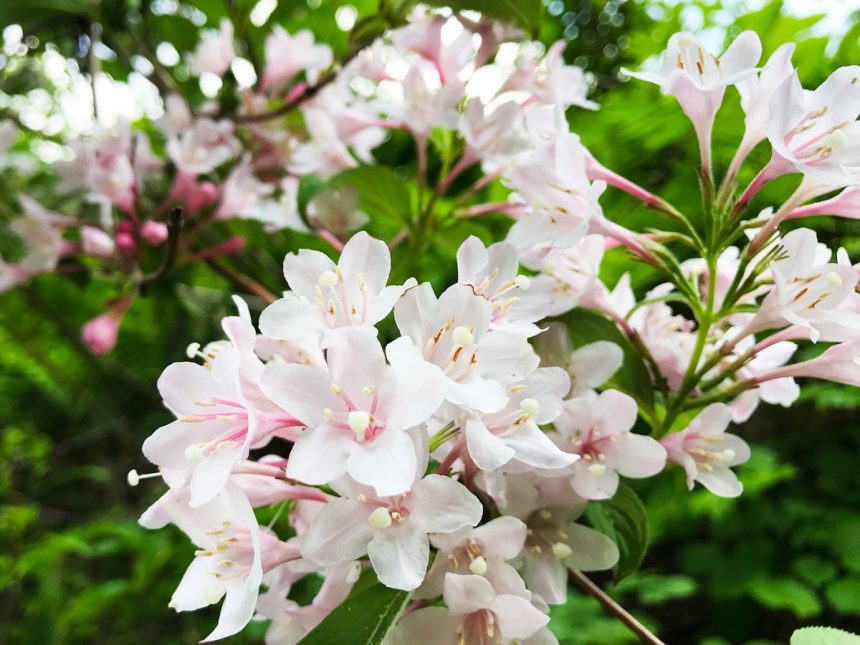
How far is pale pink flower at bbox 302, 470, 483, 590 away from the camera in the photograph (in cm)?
40

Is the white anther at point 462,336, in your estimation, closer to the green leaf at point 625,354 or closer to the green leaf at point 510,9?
the green leaf at point 625,354

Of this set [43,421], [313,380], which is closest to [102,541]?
[43,421]

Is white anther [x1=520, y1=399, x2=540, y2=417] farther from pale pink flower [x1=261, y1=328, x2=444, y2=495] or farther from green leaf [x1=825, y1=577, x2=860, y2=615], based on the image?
green leaf [x1=825, y1=577, x2=860, y2=615]

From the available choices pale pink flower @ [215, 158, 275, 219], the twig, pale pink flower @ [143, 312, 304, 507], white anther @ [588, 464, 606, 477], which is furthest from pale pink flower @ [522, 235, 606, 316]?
pale pink flower @ [215, 158, 275, 219]

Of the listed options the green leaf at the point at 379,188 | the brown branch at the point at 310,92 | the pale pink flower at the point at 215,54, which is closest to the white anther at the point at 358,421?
the green leaf at the point at 379,188

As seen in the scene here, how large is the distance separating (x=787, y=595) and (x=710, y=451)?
112cm

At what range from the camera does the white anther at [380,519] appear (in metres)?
0.40

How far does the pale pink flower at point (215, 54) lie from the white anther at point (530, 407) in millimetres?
961

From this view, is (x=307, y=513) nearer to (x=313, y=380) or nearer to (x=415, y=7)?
(x=313, y=380)

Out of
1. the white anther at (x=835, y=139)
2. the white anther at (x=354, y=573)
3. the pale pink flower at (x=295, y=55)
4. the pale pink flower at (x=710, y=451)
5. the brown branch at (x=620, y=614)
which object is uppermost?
the pale pink flower at (x=295, y=55)

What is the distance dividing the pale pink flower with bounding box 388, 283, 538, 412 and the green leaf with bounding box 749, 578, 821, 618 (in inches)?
49.0

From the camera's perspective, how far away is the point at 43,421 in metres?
2.51

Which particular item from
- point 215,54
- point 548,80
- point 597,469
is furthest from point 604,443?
point 215,54

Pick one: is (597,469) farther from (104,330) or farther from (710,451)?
(104,330)
